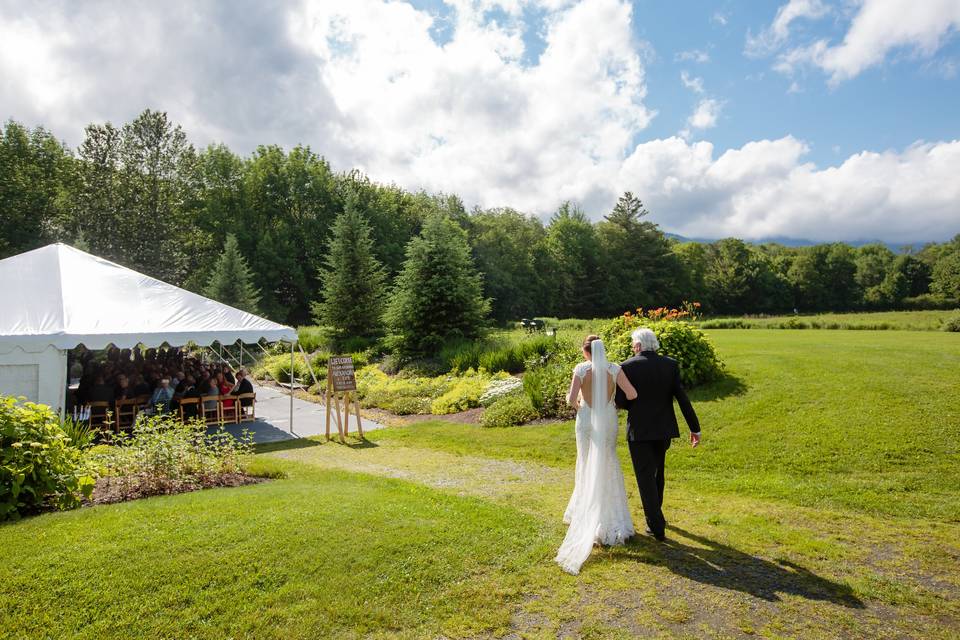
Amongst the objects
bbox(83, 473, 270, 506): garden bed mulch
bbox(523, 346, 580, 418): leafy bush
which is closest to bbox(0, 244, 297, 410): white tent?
bbox(83, 473, 270, 506): garden bed mulch

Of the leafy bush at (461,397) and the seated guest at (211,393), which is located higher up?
the seated guest at (211,393)

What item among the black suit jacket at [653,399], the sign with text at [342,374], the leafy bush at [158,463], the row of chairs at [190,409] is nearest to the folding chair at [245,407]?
the row of chairs at [190,409]

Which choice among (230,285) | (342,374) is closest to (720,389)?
(342,374)

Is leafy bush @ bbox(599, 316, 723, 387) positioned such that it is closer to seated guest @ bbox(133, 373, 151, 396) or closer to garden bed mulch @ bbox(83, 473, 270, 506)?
garden bed mulch @ bbox(83, 473, 270, 506)

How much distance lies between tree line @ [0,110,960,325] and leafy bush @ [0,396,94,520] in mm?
13863

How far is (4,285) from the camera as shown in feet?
35.7

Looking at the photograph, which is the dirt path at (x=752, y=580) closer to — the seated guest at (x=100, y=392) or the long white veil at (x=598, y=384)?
the long white veil at (x=598, y=384)

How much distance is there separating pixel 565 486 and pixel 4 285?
11.4 metres

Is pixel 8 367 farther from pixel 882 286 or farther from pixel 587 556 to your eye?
pixel 882 286

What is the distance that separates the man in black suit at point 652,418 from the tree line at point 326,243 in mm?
14611

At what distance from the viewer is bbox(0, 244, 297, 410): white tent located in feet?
32.1

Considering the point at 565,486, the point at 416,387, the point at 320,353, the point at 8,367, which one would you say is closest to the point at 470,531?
the point at 565,486

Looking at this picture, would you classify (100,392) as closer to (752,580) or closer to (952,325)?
(752,580)

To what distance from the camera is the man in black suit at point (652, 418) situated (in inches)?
211
